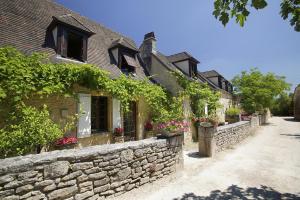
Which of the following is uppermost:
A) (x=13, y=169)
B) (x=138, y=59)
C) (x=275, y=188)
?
(x=138, y=59)

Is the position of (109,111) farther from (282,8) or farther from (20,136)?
(282,8)

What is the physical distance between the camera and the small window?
844 centimetres

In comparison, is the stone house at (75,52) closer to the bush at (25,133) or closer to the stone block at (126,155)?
the bush at (25,133)

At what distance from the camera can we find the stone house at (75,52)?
268 inches

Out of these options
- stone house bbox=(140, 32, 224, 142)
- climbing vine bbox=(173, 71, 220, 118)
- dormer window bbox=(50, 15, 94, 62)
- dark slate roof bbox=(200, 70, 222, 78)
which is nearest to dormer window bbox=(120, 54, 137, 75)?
stone house bbox=(140, 32, 224, 142)

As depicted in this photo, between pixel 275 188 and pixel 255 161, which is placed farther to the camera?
pixel 255 161

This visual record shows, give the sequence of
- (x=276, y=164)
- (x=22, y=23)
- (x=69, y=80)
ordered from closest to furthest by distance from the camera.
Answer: (x=69, y=80) < (x=276, y=164) < (x=22, y=23)

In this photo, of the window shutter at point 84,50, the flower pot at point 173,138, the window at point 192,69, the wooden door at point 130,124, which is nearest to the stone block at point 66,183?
the flower pot at point 173,138

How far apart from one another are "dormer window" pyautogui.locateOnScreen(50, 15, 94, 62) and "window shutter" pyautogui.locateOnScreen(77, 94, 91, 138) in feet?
6.48

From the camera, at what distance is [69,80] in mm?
6516

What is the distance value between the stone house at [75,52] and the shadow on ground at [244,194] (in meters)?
4.85

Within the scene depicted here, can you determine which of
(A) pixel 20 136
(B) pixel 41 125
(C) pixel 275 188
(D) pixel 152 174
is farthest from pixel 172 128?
(A) pixel 20 136

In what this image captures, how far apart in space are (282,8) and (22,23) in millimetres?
8560

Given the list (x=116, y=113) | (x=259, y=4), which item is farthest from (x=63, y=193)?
(x=116, y=113)
